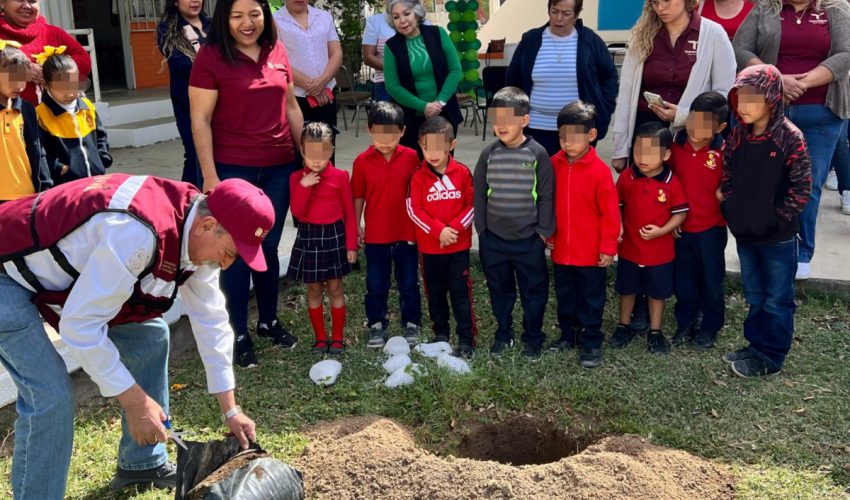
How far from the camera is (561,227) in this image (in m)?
4.34

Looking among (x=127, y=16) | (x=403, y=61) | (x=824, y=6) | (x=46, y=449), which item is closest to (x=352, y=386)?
(x=46, y=449)

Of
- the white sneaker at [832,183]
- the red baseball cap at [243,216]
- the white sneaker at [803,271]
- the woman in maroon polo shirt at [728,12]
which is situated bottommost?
the white sneaker at [803,271]

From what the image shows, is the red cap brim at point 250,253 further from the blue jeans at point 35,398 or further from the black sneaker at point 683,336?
the black sneaker at point 683,336

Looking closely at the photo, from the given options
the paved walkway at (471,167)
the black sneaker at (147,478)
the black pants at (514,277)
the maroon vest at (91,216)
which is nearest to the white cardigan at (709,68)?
the black pants at (514,277)

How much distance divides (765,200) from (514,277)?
4.49ft

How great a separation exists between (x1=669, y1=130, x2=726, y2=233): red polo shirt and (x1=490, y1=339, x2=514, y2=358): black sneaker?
117 cm

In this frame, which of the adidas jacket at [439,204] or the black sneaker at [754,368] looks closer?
the black sneaker at [754,368]

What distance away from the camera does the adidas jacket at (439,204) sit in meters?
→ 4.41

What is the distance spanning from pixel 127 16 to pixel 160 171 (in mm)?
5706

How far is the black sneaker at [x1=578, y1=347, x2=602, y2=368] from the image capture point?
4.34 metres

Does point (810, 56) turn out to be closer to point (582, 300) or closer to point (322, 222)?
point (582, 300)

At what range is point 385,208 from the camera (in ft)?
15.0

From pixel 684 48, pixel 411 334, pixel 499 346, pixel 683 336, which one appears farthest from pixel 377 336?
pixel 684 48

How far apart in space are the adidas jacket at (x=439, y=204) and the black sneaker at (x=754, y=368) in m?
1.59
